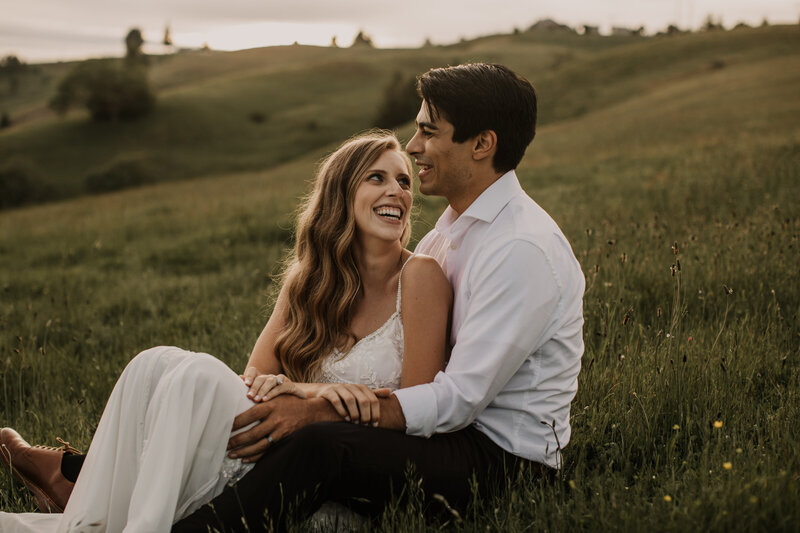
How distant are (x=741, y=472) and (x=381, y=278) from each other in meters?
2.14

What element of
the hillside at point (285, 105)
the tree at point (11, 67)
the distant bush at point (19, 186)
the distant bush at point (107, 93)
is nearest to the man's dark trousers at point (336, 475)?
the hillside at point (285, 105)

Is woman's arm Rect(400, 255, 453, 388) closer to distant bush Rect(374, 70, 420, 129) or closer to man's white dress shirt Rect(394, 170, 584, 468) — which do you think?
man's white dress shirt Rect(394, 170, 584, 468)

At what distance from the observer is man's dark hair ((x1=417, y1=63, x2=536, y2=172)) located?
3.36m

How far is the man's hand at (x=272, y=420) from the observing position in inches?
117

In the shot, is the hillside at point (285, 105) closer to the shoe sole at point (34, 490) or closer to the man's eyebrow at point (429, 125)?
the man's eyebrow at point (429, 125)

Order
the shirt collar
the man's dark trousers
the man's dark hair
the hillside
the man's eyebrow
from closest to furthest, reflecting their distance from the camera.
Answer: the man's dark trousers
the shirt collar
the man's dark hair
the man's eyebrow
the hillside

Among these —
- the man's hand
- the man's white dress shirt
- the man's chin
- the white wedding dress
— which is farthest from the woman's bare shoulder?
the white wedding dress

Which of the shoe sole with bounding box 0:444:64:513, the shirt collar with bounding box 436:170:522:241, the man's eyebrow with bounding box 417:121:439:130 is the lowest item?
the shoe sole with bounding box 0:444:64:513

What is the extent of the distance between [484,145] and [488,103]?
0.21 meters

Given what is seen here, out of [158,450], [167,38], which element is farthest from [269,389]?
[167,38]

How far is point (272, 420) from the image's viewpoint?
2982mm

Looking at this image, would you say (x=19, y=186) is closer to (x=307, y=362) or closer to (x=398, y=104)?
(x=398, y=104)

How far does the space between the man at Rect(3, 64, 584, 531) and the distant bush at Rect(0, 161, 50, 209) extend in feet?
162

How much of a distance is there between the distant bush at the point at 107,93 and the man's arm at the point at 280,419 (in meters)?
68.3
